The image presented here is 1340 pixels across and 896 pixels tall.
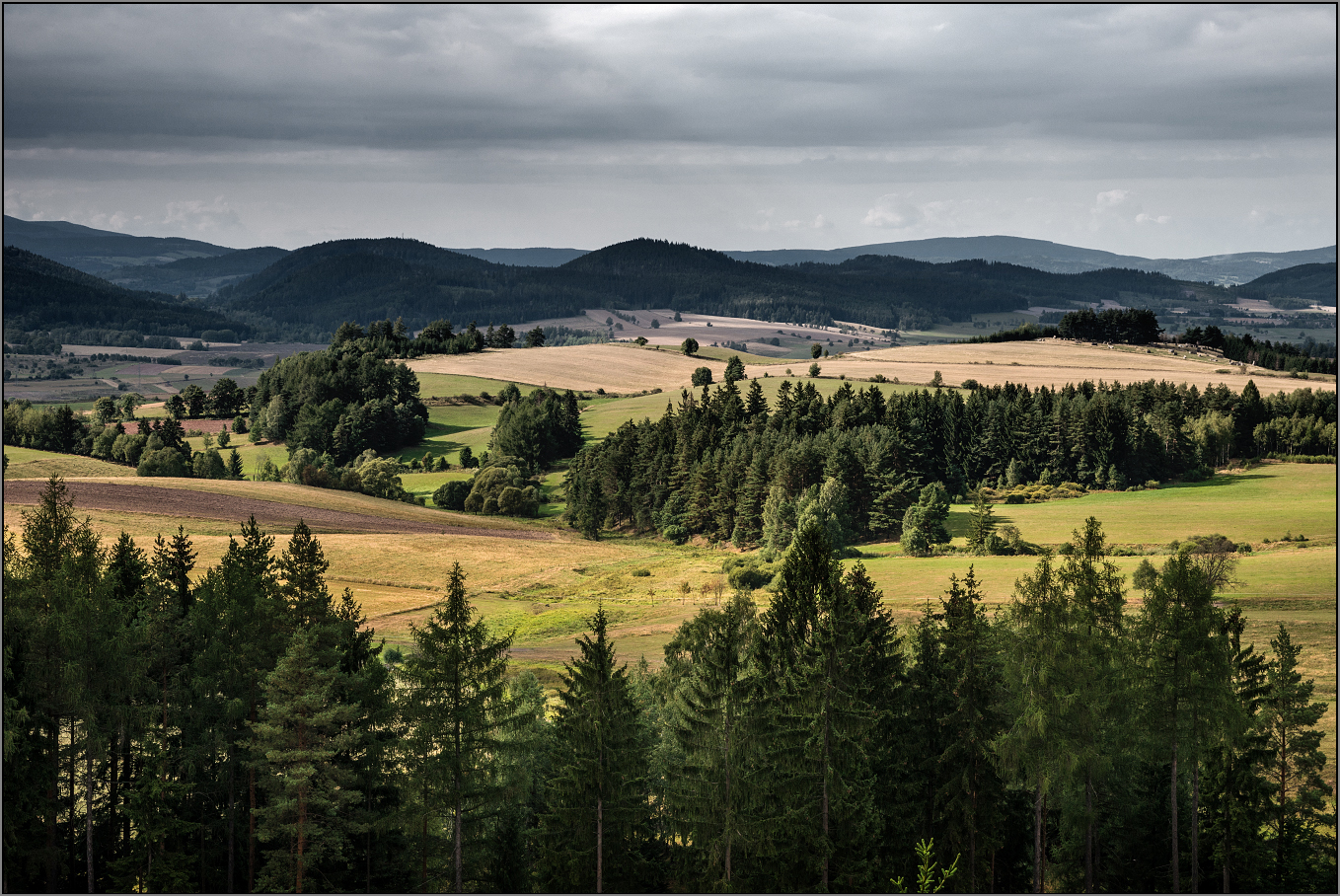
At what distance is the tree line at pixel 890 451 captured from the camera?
128 metres

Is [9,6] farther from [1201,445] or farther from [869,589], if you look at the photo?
[1201,445]

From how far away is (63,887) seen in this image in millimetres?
43344

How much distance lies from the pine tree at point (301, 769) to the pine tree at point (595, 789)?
7.95m

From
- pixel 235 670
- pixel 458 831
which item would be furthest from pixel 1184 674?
pixel 235 670

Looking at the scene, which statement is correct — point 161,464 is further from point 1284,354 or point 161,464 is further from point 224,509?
point 1284,354

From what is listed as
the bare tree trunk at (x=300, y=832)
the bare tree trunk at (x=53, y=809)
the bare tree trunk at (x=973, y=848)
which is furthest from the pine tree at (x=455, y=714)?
the bare tree trunk at (x=973, y=848)

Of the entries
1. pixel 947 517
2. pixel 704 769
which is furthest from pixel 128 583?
pixel 947 517

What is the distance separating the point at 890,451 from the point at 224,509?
78037 mm

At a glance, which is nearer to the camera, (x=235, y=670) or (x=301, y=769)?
(x=301, y=769)

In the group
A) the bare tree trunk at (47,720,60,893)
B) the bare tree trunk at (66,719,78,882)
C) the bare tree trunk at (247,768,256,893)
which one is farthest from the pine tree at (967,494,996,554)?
the bare tree trunk at (47,720,60,893)

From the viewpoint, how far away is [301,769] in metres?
41.0

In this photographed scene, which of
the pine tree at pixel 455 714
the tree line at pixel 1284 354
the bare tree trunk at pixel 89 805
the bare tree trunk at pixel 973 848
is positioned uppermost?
the tree line at pixel 1284 354

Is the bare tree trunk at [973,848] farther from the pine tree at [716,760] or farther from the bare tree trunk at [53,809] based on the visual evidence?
the bare tree trunk at [53,809]

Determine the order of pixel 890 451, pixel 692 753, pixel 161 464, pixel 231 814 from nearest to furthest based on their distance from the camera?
pixel 692 753
pixel 231 814
pixel 890 451
pixel 161 464
